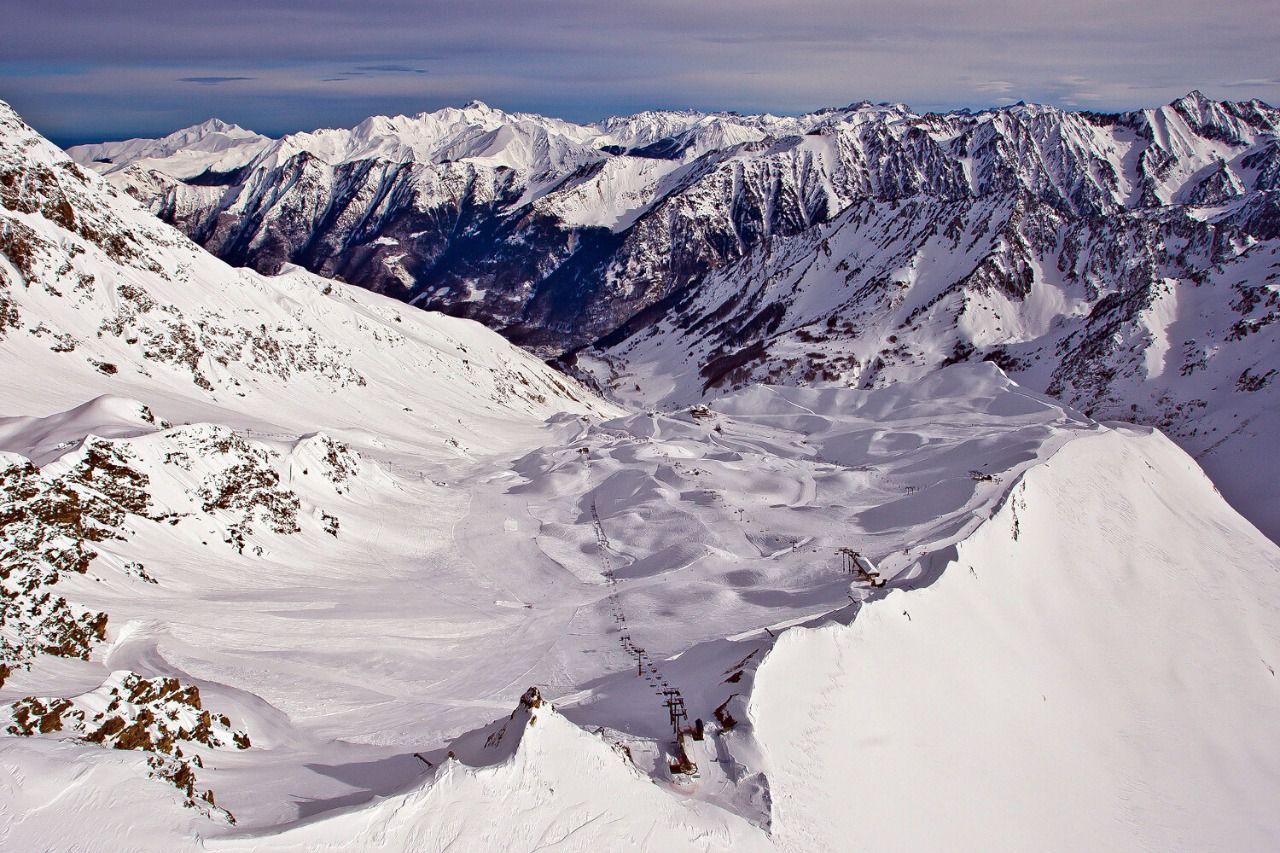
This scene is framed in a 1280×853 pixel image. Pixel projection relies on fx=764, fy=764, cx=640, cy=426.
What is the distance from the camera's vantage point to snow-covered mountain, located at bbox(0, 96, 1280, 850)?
13.5m

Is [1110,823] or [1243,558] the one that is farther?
[1243,558]

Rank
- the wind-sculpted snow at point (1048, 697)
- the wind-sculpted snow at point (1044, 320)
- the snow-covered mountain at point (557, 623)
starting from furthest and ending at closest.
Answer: the wind-sculpted snow at point (1044, 320), the wind-sculpted snow at point (1048, 697), the snow-covered mountain at point (557, 623)

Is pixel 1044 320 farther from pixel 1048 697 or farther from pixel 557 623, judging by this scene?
pixel 557 623

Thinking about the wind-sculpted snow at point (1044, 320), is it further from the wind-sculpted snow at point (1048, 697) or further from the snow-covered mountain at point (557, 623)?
the snow-covered mountain at point (557, 623)

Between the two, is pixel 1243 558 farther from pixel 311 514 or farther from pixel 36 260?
pixel 36 260

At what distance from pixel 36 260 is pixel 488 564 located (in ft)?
128

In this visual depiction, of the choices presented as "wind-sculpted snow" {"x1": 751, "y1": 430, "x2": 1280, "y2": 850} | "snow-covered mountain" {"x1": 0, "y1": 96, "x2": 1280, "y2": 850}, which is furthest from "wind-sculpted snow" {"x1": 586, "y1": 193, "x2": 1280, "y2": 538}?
"snow-covered mountain" {"x1": 0, "y1": 96, "x2": 1280, "y2": 850}

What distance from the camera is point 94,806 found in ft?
32.2

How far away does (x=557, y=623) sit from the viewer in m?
30.7

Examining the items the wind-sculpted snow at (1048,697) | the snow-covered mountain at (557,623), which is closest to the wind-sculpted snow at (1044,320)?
the wind-sculpted snow at (1048,697)

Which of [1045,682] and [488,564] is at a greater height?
[1045,682]

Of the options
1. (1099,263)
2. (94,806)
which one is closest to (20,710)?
(94,806)

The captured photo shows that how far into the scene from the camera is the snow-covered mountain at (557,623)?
1349cm

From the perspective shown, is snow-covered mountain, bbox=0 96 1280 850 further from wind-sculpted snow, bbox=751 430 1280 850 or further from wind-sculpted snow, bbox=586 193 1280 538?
wind-sculpted snow, bbox=586 193 1280 538
